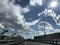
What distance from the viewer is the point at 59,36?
105m
